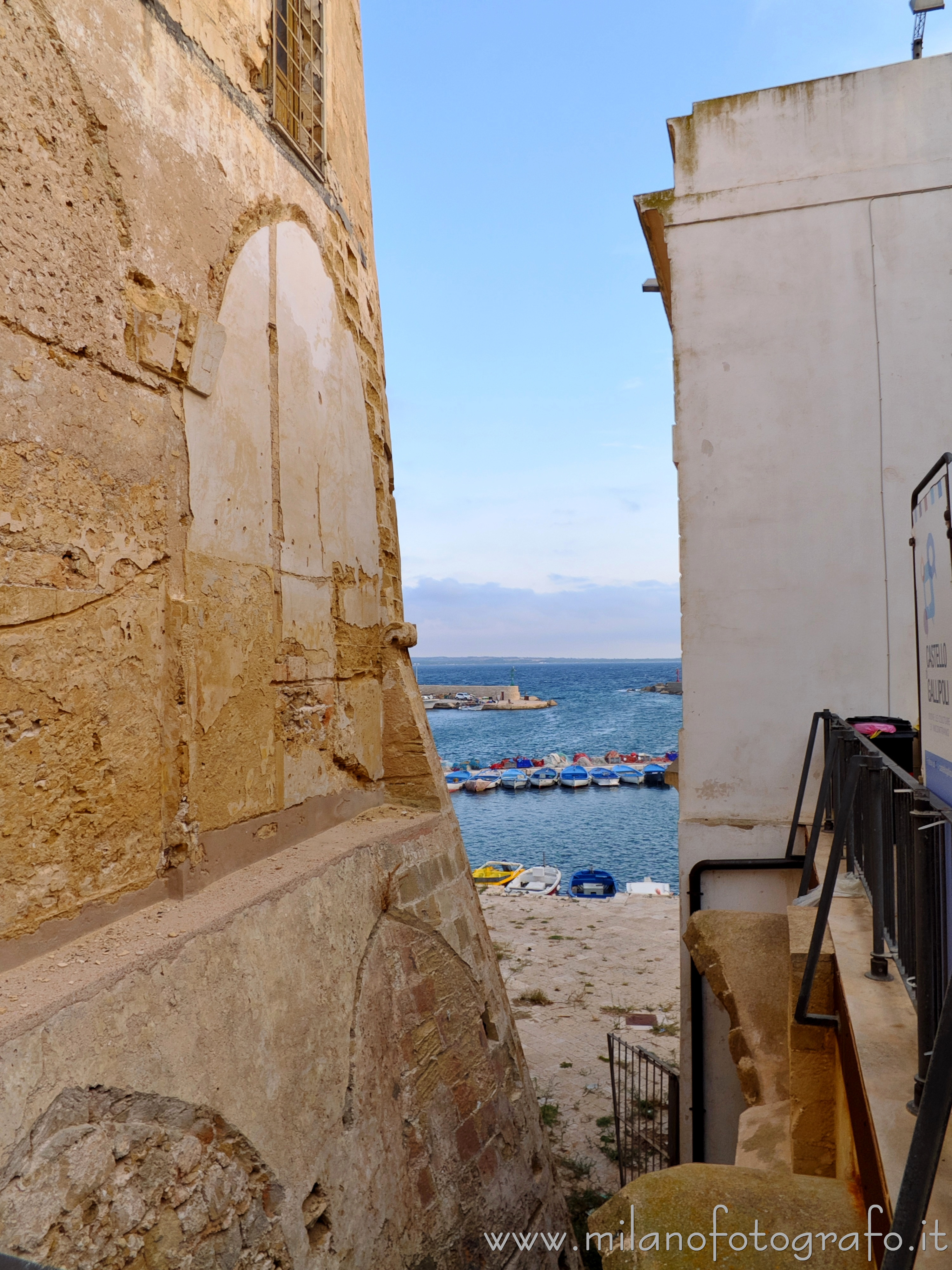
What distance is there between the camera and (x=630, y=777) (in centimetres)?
5181

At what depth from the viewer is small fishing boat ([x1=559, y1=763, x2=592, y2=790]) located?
51.1 meters

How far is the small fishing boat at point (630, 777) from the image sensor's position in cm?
5181

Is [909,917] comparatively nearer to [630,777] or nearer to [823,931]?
[823,931]

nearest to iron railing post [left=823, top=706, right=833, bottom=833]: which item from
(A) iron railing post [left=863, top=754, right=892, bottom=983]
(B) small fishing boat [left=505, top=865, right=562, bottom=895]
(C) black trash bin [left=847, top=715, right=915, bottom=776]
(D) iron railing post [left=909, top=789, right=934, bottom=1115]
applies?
(C) black trash bin [left=847, top=715, right=915, bottom=776]

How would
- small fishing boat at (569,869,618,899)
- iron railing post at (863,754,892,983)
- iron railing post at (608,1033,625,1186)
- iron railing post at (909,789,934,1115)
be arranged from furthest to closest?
small fishing boat at (569,869,618,899), iron railing post at (608,1033,625,1186), iron railing post at (863,754,892,983), iron railing post at (909,789,934,1115)

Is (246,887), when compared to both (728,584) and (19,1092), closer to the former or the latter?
(19,1092)

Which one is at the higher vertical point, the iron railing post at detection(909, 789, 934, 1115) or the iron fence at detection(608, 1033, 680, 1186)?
the iron railing post at detection(909, 789, 934, 1115)

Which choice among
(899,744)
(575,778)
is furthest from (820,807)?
(575,778)

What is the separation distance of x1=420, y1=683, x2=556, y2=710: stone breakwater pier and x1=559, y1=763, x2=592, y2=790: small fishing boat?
67.5 metres

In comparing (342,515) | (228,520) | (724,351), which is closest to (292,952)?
(228,520)

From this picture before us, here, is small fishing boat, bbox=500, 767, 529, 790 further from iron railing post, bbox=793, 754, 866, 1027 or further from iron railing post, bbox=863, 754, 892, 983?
iron railing post, bbox=863, 754, 892, 983

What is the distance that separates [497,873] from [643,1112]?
60.8 ft

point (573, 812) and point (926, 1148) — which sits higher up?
A: point (926, 1148)

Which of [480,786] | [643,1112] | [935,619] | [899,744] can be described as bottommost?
[480,786]
